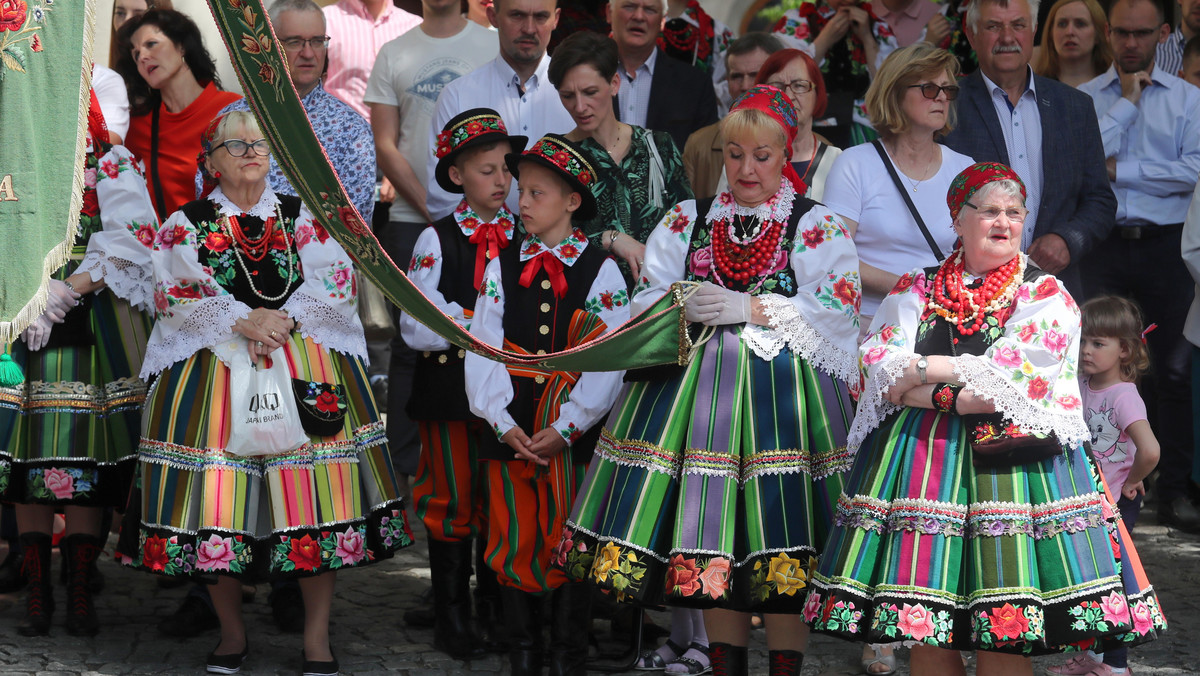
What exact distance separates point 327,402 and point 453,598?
3.05 feet

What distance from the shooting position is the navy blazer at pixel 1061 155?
5715mm

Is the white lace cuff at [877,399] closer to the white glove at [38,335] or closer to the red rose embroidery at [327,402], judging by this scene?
the red rose embroidery at [327,402]

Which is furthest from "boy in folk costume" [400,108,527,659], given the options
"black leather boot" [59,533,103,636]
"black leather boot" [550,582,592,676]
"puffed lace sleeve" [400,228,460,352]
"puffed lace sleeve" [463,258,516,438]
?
"black leather boot" [59,533,103,636]

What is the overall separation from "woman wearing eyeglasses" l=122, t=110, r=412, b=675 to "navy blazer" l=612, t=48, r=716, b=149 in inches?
76.9

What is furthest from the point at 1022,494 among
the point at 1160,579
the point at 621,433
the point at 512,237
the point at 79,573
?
the point at 79,573

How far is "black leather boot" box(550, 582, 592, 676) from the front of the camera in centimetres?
499

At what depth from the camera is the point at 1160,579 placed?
6.27m

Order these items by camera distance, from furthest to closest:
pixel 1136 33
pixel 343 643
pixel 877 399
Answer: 1. pixel 1136 33
2. pixel 343 643
3. pixel 877 399

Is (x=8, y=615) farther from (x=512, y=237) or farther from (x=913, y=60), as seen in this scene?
(x=913, y=60)

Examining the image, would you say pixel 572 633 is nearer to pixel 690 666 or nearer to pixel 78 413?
pixel 690 666

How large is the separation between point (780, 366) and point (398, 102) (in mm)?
3187

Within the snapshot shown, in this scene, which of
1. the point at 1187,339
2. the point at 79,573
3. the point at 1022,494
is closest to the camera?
the point at 1022,494

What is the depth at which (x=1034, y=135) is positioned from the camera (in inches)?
228

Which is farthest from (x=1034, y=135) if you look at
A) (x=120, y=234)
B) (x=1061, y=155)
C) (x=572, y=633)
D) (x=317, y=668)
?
(x=120, y=234)
